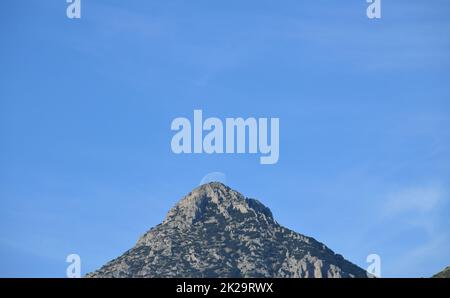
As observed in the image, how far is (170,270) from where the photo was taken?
553 ft
